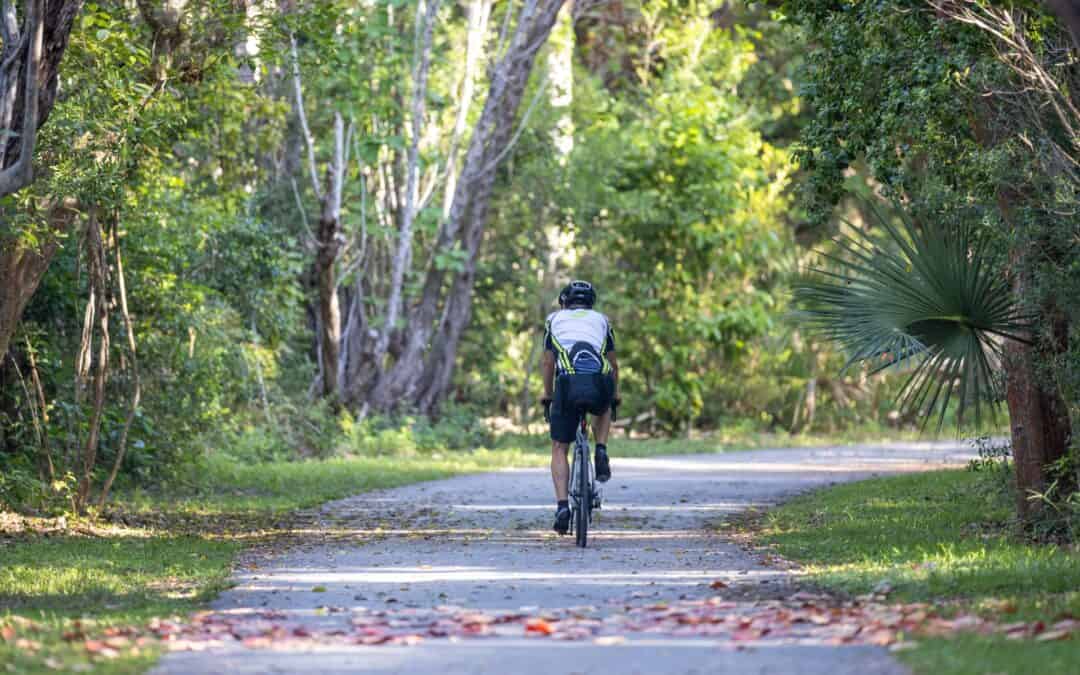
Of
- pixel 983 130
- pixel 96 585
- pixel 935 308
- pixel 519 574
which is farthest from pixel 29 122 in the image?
pixel 983 130

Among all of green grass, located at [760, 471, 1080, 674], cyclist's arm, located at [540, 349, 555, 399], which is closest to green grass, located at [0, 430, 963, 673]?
cyclist's arm, located at [540, 349, 555, 399]

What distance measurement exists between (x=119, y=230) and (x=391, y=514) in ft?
12.5

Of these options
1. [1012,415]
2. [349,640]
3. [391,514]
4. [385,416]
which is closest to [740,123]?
[385,416]

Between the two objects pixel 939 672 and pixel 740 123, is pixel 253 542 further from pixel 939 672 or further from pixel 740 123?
pixel 740 123

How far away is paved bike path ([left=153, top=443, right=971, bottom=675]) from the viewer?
24.0 ft

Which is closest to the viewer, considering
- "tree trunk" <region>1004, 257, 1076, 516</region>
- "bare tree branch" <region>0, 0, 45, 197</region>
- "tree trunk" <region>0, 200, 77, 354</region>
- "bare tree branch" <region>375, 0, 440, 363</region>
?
"bare tree branch" <region>0, 0, 45, 197</region>

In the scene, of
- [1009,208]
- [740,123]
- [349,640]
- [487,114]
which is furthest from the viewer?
[740,123]

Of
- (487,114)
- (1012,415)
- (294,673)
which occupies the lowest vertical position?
(294,673)

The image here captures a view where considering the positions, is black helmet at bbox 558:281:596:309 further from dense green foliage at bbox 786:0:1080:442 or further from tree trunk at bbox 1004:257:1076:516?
tree trunk at bbox 1004:257:1076:516

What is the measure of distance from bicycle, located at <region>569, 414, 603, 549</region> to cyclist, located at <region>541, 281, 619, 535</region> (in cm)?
12

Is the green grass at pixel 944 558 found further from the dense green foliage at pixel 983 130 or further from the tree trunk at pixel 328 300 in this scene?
the tree trunk at pixel 328 300

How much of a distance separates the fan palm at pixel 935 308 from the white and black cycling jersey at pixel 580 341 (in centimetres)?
180

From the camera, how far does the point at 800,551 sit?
12289 millimetres

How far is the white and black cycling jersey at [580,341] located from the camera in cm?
1296
